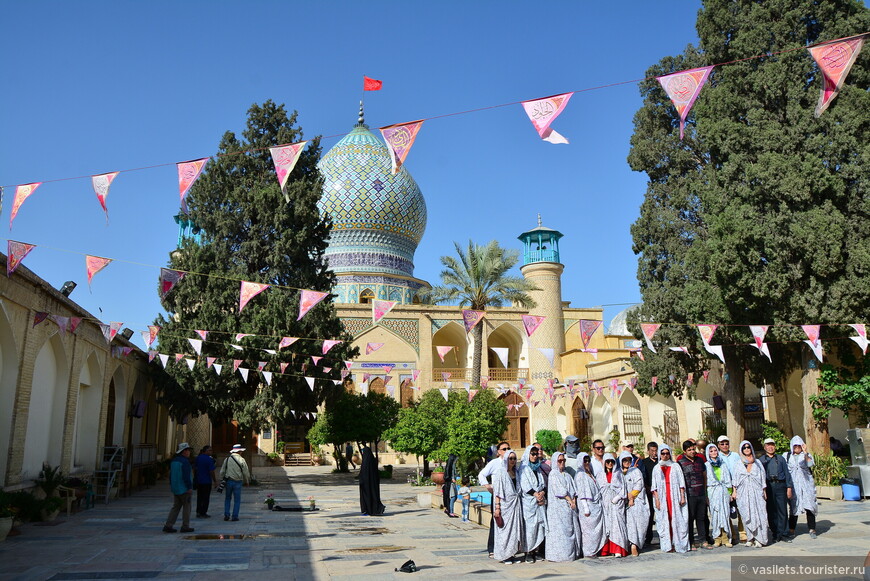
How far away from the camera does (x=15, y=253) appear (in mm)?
9320

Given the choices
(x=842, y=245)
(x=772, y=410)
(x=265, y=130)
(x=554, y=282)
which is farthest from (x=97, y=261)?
(x=554, y=282)

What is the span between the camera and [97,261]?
11102 millimetres

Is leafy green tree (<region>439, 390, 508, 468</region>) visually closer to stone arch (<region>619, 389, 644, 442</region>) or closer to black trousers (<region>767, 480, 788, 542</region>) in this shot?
black trousers (<region>767, 480, 788, 542</region>)

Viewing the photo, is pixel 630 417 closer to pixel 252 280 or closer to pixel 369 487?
pixel 252 280

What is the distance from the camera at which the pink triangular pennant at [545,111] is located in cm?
798

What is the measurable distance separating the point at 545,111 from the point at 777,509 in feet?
17.9

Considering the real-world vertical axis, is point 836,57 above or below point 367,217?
below

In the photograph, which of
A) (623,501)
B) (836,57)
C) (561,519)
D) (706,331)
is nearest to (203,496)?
(561,519)

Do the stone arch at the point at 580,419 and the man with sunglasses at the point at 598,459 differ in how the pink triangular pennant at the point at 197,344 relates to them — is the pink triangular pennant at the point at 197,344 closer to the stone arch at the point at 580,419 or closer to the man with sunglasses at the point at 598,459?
the man with sunglasses at the point at 598,459

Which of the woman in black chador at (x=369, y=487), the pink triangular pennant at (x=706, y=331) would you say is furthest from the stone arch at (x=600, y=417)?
the woman in black chador at (x=369, y=487)

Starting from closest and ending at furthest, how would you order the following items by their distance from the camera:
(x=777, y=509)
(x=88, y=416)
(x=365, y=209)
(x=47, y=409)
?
(x=777, y=509) < (x=47, y=409) < (x=88, y=416) < (x=365, y=209)

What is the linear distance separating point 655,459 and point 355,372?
23.0 meters

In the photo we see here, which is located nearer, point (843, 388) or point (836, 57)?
point (836, 57)

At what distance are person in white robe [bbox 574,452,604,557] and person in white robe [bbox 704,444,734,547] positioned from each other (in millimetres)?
1467
